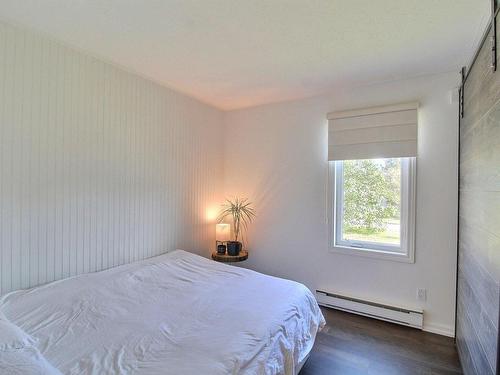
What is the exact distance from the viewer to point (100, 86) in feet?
7.43

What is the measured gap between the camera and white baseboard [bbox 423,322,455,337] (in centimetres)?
238

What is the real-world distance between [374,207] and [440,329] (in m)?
1.24

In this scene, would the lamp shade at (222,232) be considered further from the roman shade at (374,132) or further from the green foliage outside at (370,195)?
the roman shade at (374,132)

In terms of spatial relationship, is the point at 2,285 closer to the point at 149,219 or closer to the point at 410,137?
the point at 149,219

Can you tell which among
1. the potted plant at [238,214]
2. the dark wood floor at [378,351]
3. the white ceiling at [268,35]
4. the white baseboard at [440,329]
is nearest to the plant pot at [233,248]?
the potted plant at [238,214]

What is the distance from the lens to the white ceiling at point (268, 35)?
1.58 metres

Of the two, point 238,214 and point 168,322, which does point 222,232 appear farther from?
point 168,322

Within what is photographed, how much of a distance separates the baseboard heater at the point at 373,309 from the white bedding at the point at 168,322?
100 cm

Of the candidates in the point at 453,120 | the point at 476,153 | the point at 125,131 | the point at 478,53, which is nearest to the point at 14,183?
the point at 125,131

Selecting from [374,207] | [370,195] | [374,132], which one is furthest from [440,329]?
[374,132]

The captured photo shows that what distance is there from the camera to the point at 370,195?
9.32ft

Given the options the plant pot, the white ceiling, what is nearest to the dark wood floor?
the plant pot

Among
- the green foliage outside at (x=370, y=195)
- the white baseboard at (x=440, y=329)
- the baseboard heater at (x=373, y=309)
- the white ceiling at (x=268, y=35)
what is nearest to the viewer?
the white ceiling at (x=268, y=35)

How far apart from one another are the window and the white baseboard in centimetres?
61
